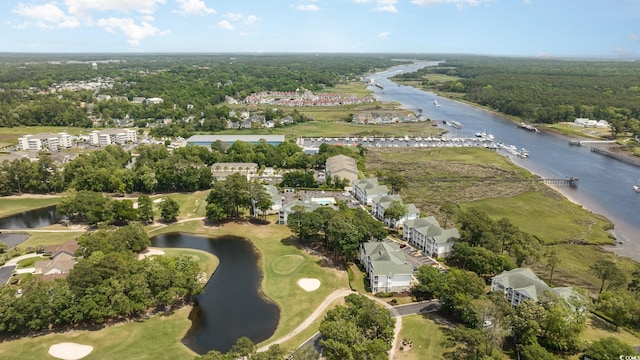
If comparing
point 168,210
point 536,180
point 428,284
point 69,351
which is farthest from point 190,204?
point 536,180

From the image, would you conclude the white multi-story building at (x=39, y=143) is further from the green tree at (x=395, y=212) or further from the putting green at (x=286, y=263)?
the green tree at (x=395, y=212)

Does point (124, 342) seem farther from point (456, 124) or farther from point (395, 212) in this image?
point (456, 124)

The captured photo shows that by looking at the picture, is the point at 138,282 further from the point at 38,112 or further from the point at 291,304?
the point at 38,112

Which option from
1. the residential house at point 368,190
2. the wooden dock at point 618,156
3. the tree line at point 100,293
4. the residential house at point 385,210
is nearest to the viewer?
the tree line at point 100,293

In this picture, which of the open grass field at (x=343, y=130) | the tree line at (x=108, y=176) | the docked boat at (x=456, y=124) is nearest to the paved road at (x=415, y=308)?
the tree line at (x=108, y=176)

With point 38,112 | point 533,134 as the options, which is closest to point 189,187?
point 38,112

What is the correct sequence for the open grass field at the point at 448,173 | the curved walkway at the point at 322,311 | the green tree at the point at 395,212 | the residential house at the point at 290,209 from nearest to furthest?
1. the curved walkway at the point at 322,311
2. the green tree at the point at 395,212
3. the residential house at the point at 290,209
4. the open grass field at the point at 448,173

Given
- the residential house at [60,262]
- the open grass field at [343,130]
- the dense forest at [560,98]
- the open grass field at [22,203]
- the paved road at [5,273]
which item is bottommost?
the paved road at [5,273]
